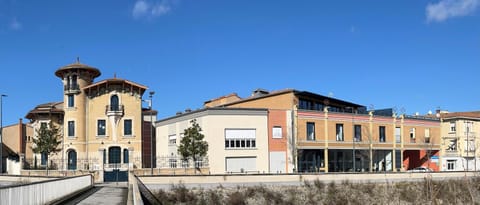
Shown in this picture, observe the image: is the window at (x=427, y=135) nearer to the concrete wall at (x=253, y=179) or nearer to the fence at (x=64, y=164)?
the concrete wall at (x=253, y=179)

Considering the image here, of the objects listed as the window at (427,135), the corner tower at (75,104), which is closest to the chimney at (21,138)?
the corner tower at (75,104)

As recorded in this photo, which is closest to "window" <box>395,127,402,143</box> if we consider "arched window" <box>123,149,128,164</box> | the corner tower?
"arched window" <box>123,149,128,164</box>

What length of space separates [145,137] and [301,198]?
25633 millimetres

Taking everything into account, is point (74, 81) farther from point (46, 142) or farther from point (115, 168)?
point (115, 168)

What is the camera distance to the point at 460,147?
6850 centimetres

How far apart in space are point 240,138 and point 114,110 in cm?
1477

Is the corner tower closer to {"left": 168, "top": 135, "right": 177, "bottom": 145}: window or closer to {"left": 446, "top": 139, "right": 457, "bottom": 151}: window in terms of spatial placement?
{"left": 168, "top": 135, "right": 177, "bottom": 145}: window

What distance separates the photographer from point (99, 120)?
175ft

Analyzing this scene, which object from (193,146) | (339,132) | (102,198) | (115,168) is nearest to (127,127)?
(115,168)

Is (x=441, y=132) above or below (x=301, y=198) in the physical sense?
above

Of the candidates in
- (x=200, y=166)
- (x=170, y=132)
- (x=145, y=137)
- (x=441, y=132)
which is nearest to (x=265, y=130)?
(x=200, y=166)

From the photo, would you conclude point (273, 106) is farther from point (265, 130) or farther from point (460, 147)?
point (460, 147)

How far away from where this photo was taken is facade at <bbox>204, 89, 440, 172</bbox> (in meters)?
49.3

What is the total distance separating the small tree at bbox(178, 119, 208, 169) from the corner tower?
14342 millimetres
